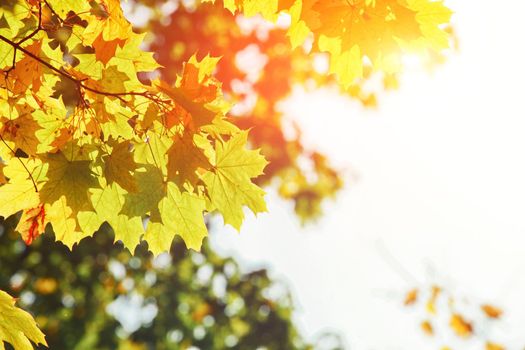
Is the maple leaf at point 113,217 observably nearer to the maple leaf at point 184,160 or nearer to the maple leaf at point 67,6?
the maple leaf at point 184,160

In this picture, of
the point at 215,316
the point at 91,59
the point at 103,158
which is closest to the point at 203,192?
the point at 103,158

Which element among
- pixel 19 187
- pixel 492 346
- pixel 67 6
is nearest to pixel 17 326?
pixel 19 187

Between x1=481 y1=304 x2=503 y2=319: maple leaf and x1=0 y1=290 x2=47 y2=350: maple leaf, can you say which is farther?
x1=481 y1=304 x2=503 y2=319: maple leaf

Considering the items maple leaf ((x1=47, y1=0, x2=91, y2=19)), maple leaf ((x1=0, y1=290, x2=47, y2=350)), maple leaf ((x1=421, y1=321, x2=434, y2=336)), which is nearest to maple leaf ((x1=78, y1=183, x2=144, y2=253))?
maple leaf ((x1=0, y1=290, x2=47, y2=350))

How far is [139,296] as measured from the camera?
1080 centimetres

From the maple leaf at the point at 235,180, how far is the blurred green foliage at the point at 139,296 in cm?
763

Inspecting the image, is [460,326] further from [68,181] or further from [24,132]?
[24,132]

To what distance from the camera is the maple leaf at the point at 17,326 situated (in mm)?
2268

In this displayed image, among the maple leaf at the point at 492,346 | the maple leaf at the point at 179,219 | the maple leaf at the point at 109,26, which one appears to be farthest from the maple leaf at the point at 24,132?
the maple leaf at the point at 492,346

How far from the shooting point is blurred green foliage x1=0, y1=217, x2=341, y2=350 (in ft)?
30.9

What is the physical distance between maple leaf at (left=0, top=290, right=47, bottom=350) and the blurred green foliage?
7035 millimetres

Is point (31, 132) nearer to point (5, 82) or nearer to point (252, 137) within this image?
point (5, 82)

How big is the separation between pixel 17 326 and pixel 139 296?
28.9 ft

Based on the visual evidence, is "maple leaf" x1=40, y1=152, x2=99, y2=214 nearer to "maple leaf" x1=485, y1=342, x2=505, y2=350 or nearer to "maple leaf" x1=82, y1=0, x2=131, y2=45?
"maple leaf" x1=82, y1=0, x2=131, y2=45
